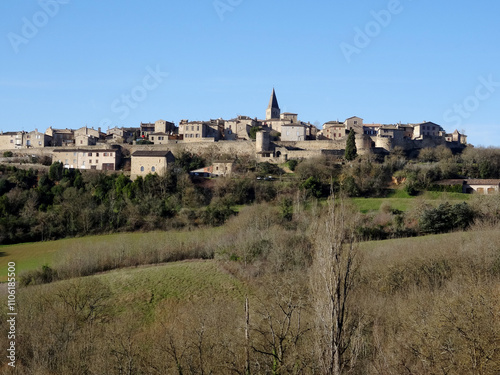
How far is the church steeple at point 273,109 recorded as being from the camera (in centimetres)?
7856

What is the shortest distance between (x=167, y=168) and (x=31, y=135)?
24167 mm

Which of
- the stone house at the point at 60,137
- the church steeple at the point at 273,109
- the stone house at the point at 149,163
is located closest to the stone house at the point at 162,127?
the stone house at the point at 60,137

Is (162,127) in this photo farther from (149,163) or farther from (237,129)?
(149,163)

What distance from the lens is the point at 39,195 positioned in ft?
137

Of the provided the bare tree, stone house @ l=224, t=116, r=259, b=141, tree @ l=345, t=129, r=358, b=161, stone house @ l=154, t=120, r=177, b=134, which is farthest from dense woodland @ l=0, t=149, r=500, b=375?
stone house @ l=154, t=120, r=177, b=134

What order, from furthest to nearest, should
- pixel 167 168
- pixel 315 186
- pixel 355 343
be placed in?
pixel 167 168
pixel 315 186
pixel 355 343

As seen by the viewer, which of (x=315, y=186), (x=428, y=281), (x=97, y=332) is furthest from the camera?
(x=315, y=186)

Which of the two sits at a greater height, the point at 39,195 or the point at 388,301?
the point at 39,195

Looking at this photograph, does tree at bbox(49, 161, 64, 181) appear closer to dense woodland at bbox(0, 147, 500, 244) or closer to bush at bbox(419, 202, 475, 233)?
dense woodland at bbox(0, 147, 500, 244)

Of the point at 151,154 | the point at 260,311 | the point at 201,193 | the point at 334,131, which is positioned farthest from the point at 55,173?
the point at 260,311

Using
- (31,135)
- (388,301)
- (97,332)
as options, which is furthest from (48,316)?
(31,135)

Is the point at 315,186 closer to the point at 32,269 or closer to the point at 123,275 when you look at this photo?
the point at 123,275

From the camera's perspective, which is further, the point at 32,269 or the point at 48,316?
the point at 32,269

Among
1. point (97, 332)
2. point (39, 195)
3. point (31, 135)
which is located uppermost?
point (31, 135)
